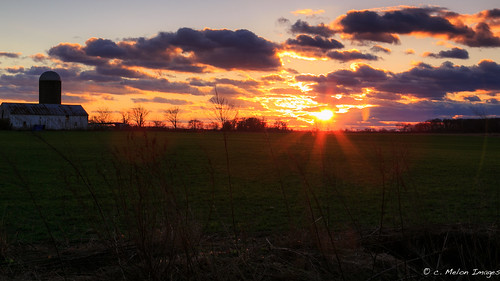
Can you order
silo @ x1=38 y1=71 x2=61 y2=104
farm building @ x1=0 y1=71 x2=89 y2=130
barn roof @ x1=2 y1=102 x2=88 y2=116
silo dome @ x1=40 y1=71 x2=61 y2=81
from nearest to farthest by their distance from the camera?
farm building @ x1=0 y1=71 x2=89 y2=130 → barn roof @ x1=2 y1=102 x2=88 y2=116 → silo @ x1=38 y1=71 x2=61 y2=104 → silo dome @ x1=40 y1=71 x2=61 y2=81

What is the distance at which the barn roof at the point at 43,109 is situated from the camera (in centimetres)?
7756

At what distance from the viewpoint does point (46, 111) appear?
80.6m

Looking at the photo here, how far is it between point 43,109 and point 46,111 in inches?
36.6

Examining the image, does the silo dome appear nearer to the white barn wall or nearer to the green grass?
the white barn wall

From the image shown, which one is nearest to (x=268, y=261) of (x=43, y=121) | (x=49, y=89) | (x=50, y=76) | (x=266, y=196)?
(x=266, y=196)

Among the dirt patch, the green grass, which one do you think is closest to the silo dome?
the green grass

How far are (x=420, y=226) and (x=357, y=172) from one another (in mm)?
11555

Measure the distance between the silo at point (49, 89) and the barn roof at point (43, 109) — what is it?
4.29 metres

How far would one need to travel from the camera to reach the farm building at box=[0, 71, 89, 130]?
77000 millimetres

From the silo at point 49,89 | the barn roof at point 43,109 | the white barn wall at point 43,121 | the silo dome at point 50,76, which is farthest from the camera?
the silo dome at point 50,76

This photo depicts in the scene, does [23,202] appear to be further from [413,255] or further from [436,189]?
[436,189]

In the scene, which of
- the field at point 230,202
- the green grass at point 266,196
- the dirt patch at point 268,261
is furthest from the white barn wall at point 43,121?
the dirt patch at point 268,261

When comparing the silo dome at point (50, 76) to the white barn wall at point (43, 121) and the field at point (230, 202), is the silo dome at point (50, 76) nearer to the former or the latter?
the white barn wall at point (43, 121)

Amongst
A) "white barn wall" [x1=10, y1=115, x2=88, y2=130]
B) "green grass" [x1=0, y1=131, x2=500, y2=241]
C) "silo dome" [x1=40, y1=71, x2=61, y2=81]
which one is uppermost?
"silo dome" [x1=40, y1=71, x2=61, y2=81]
